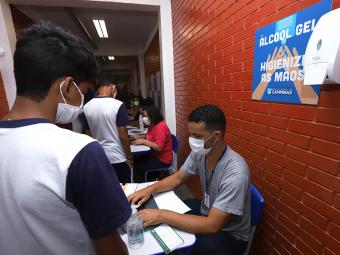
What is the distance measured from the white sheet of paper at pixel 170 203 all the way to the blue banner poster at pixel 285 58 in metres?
0.87

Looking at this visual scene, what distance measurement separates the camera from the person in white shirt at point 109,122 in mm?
2256

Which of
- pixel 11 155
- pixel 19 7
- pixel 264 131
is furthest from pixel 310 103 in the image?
pixel 19 7

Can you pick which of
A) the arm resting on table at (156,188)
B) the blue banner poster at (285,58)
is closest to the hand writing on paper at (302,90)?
the blue banner poster at (285,58)

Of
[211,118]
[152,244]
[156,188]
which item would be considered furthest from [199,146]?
[152,244]

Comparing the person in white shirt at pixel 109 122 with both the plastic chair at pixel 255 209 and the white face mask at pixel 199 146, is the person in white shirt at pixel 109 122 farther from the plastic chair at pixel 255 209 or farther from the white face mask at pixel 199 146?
the plastic chair at pixel 255 209

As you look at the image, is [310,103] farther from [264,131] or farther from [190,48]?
[190,48]

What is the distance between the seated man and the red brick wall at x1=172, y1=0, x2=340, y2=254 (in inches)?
7.5

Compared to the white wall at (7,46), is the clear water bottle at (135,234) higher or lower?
lower

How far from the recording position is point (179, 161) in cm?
357

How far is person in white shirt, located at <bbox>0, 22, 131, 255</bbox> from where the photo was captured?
0.56 m

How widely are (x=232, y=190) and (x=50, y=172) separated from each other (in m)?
0.95

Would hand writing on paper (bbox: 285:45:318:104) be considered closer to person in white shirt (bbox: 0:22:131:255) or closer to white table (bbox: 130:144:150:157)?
person in white shirt (bbox: 0:22:131:255)

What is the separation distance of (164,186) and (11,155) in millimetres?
1120

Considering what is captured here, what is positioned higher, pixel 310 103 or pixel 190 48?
pixel 190 48
